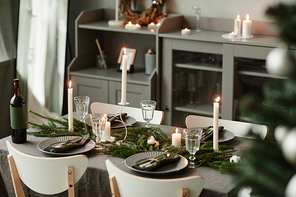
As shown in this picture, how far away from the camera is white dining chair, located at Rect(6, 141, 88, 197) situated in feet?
4.79

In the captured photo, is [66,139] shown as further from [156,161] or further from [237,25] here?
[237,25]

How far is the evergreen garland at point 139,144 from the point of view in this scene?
5.14 feet

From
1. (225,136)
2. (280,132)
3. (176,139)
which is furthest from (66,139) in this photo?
(280,132)

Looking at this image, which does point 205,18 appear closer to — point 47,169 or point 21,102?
point 21,102

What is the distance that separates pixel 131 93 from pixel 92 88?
40cm

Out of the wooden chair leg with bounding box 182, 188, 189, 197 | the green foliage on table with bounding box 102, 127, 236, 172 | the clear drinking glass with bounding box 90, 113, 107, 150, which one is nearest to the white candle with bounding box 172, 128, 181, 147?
the green foliage on table with bounding box 102, 127, 236, 172

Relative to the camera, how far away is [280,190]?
50cm

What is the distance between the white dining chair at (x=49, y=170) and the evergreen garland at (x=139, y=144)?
0.74 feet

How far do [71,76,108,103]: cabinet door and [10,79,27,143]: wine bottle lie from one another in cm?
158

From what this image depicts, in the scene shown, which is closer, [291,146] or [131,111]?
[291,146]

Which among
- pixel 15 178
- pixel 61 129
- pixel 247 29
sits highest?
pixel 247 29

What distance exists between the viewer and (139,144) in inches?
68.7

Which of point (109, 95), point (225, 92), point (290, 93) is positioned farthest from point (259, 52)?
point (290, 93)

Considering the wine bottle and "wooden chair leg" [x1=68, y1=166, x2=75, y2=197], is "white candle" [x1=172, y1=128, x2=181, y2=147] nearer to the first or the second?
"wooden chair leg" [x1=68, y1=166, x2=75, y2=197]
